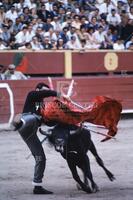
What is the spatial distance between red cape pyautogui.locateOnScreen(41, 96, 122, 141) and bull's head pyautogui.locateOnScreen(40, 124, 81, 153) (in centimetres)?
10

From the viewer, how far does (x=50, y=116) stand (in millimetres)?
7082

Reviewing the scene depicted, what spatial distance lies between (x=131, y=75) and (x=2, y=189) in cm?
971

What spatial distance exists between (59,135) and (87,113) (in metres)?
0.44

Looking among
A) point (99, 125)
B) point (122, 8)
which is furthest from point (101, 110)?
point (122, 8)

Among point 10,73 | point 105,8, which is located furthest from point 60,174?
point 105,8

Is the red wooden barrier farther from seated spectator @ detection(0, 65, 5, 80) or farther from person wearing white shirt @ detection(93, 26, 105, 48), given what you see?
person wearing white shirt @ detection(93, 26, 105, 48)

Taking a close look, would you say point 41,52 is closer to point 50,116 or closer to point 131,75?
point 131,75

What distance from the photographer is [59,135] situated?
280 inches

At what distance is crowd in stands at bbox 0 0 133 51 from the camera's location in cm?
1473

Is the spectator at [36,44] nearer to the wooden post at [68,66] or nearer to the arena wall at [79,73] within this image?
the arena wall at [79,73]

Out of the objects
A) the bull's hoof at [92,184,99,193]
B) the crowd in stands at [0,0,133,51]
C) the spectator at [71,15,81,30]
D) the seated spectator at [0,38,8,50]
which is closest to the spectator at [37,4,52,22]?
the crowd in stands at [0,0,133,51]

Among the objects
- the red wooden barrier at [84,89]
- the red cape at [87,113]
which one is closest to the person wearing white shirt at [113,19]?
the red wooden barrier at [84,89]

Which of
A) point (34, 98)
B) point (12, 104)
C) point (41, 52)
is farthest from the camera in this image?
point (41, 52)

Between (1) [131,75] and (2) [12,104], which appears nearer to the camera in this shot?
(2) [12,104]
